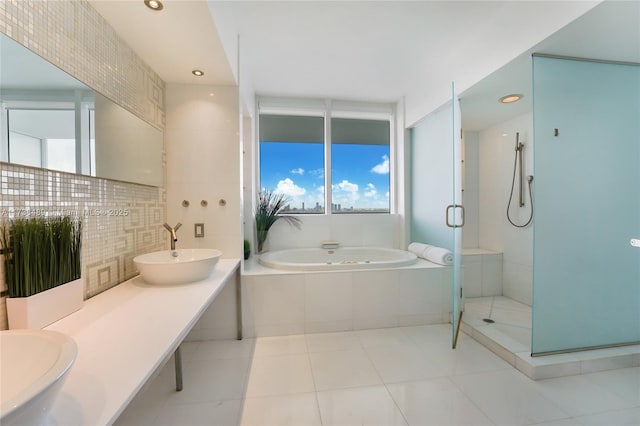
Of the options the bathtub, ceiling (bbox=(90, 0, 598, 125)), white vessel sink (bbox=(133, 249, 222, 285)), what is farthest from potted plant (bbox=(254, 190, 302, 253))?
white vessel sink (bbox=(133, 249, 222, 285))

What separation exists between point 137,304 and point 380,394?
1.44 m

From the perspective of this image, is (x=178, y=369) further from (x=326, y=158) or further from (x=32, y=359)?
(x=326, y=158)

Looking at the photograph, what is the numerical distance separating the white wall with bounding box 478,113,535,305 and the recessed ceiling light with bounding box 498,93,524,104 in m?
0.57

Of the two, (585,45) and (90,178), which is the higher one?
(585,45)

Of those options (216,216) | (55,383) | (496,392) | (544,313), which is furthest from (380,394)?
(216,216)

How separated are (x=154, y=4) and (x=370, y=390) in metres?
2.46

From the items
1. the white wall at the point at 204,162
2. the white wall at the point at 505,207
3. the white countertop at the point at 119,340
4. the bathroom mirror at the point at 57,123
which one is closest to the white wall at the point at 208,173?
the white wall at the point at 204,162

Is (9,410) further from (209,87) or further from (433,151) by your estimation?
(433,151)

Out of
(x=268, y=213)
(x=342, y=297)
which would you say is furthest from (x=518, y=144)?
(x=268, y=213)

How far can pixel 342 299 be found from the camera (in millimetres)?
2373

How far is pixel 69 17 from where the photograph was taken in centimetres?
117

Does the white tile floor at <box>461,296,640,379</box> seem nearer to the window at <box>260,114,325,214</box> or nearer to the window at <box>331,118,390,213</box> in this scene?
the window at <box>331,118,390,213</box>

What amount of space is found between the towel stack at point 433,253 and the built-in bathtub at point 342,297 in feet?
0.29

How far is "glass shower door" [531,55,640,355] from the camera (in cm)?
179
